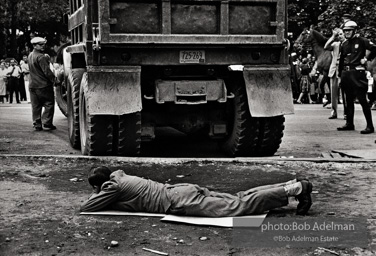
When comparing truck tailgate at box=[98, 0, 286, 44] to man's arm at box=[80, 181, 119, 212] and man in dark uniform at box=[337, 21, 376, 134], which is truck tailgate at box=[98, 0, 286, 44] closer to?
man's arm at box=[80, 181, 119, 212]

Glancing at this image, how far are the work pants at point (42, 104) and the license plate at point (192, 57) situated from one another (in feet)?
18.1

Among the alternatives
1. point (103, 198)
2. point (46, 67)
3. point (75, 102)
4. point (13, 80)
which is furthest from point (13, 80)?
point (103, 198)

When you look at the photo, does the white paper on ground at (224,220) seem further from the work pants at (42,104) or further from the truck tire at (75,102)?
the work pants at (42,104)

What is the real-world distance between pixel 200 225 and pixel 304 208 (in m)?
0.91

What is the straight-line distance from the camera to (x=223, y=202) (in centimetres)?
660

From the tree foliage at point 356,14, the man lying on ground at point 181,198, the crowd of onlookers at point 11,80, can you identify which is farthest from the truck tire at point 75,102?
the tree foliage at point 356,14

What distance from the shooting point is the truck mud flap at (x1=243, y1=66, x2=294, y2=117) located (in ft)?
33.2

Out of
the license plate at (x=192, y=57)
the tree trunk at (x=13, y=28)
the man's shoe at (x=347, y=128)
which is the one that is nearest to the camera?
the license plate at (x=192, y=57)

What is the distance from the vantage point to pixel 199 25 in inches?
394

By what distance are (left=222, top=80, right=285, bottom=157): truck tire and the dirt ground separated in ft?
3.31

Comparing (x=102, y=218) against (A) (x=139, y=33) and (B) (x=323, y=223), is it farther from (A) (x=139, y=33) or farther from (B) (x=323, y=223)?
(A) (x=139, y=33)

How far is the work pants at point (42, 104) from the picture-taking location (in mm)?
14930

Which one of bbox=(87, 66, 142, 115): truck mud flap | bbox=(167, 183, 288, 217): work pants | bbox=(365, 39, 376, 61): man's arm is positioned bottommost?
bbox=(167, 183, 288, 217): work pants

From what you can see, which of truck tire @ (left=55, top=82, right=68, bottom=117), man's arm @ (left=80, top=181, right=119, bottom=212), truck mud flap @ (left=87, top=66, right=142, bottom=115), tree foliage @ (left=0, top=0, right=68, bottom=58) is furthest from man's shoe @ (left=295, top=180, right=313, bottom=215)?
tree foliage @ (left=0, top=0, right=68, bottom=58)
